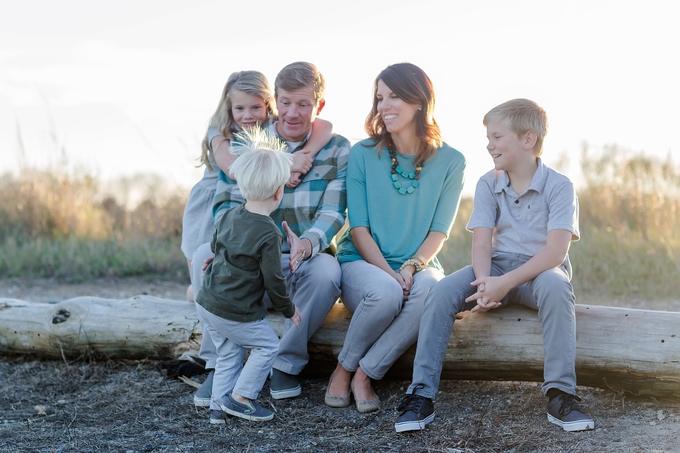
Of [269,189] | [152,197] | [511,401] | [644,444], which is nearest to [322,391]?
[511,401]

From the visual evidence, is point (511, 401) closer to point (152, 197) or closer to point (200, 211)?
point (200, 211)

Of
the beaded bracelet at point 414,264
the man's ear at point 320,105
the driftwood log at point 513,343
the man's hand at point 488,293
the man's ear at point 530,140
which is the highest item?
the man's ear at point 320,105

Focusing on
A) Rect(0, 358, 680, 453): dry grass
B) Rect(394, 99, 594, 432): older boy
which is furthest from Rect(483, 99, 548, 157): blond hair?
Rect(0, 358, 680, 453): dry grass

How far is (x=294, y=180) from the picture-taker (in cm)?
372

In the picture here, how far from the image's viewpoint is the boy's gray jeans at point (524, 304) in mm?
3057

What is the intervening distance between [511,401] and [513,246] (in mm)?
768

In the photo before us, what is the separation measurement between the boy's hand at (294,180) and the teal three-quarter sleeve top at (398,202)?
0.28 m

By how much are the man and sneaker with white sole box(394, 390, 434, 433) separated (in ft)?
2.27

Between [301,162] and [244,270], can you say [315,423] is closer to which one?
[244,270]

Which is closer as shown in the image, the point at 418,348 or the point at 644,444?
the point at 644,444

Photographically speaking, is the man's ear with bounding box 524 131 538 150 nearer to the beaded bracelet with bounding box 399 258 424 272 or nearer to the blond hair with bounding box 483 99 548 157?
the blond hair with bounding box 483 99 548 157

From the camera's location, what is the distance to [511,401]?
11.2ft

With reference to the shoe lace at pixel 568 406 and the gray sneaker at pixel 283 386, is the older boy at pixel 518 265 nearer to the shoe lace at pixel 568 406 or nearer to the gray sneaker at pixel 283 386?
the shoe lace at pixel 568 406

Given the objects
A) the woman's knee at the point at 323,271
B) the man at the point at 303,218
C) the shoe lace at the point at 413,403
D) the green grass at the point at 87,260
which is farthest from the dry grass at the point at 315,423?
the green grass at the point at 87,260
